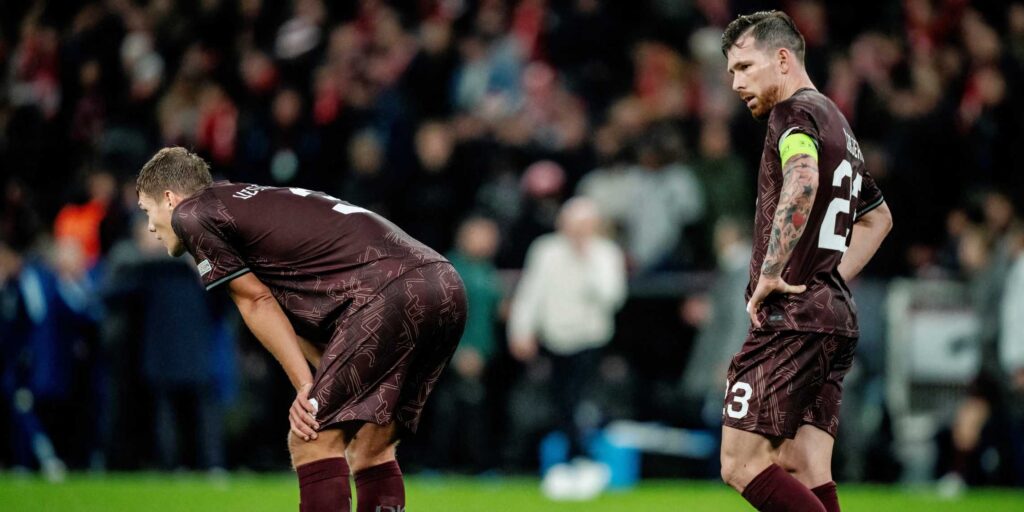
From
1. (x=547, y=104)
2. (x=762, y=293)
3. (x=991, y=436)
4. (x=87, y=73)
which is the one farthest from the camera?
(x=87, y=73)

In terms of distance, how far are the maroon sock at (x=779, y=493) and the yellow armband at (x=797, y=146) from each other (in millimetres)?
1237

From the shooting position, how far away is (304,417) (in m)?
5.79

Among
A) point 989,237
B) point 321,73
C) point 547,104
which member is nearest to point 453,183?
point 547,104

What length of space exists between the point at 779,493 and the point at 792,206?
113 centimetres

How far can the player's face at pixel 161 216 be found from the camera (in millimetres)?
6023

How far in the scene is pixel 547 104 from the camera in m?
15.1

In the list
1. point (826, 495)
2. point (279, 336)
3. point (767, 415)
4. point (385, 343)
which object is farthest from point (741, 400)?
point (279, 336)

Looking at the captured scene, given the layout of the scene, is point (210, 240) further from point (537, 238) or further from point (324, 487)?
point (537, 238)

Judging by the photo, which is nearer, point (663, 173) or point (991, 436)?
point (991, 436)

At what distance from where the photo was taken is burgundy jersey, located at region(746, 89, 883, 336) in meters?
5.80

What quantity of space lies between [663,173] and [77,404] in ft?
19.4

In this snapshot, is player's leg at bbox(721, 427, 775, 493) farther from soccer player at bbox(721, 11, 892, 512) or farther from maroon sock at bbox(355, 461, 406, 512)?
Result: maroon sock at bbox(355, 461, 406, 512)

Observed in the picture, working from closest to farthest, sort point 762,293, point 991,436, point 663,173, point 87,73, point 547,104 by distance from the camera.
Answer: point 762,293 < point 991,436 < point 663,173 < point 547,104 < point 87,73

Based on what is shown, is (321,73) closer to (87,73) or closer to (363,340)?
(87,73)
